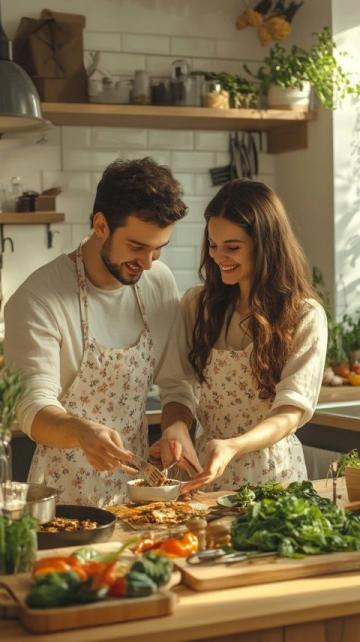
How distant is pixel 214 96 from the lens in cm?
592

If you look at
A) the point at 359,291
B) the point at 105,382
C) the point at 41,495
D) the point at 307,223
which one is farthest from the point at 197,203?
the point at 41,495

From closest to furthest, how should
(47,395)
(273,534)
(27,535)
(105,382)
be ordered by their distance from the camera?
(27,535) < (273,534) < (47,395) < (105,382)

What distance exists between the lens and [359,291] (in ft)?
20.1

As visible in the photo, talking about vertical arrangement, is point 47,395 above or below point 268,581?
above

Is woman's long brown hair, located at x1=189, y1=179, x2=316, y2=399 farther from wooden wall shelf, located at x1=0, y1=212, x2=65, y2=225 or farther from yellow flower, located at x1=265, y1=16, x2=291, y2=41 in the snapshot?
yellow flower, located at x1=265, y1=16, x2=291, y2=41

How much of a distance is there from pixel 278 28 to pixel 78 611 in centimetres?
459

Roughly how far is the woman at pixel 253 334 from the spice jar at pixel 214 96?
8.13 ft

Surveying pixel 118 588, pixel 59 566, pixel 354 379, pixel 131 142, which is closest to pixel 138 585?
pixel 118 588

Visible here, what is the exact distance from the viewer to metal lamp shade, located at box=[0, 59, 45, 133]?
3.95 m

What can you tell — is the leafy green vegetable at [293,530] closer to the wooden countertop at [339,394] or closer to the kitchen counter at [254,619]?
the kitchen counter at [254,619]

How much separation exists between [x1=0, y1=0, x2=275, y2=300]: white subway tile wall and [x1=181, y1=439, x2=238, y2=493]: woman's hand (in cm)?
308

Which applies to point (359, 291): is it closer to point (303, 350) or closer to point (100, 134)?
point (100, 134)

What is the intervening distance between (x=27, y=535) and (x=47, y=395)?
918 mm

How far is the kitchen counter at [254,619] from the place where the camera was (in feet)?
6.77
